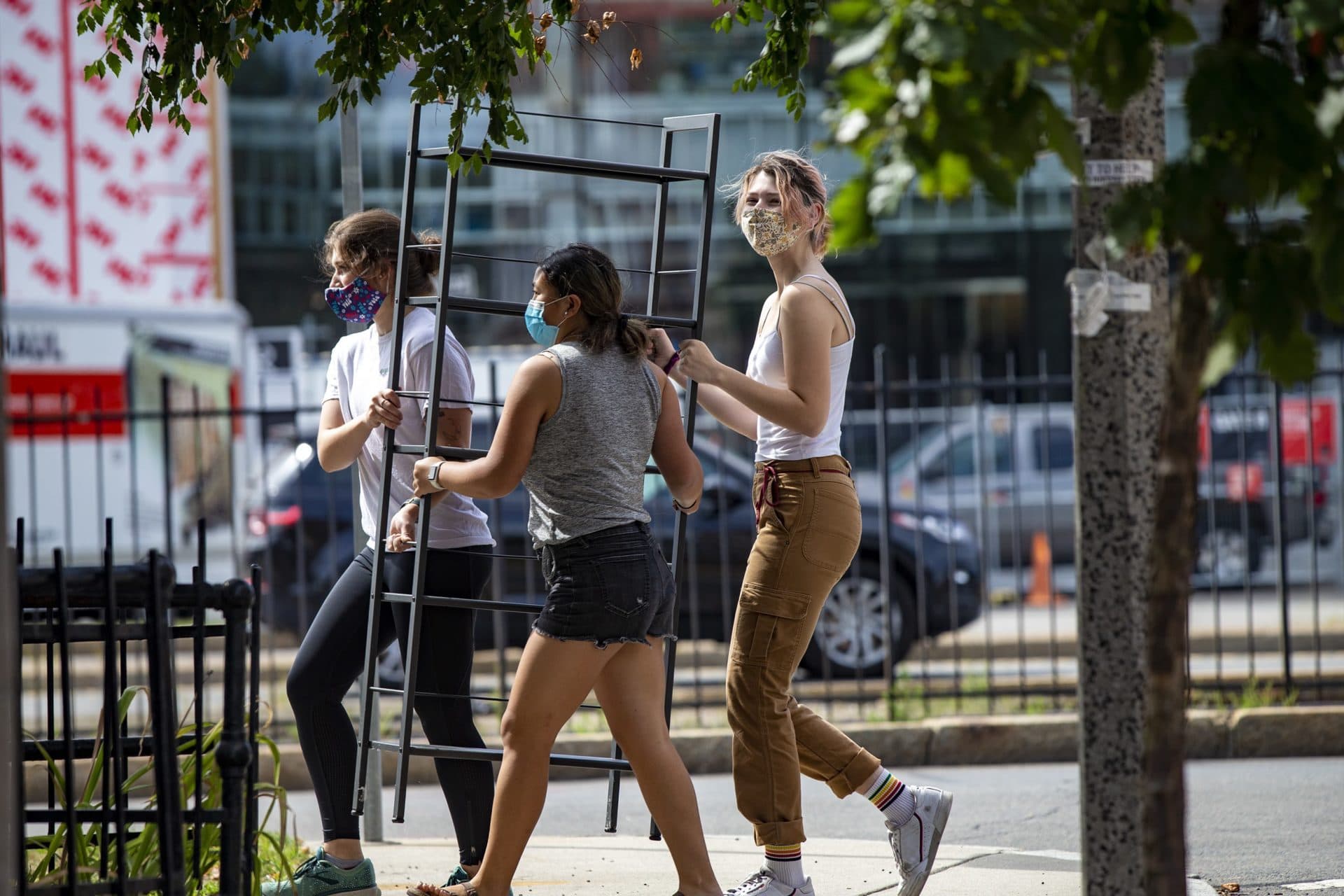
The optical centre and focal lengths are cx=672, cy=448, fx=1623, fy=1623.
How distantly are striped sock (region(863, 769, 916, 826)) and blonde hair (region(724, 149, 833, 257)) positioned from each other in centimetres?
144

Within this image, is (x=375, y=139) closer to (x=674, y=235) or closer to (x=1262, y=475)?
(x=674, y=235)

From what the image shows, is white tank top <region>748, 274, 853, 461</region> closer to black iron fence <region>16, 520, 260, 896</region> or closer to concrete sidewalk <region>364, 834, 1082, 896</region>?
concrete sidewalk <region>364, 834, 1082, 896</region>

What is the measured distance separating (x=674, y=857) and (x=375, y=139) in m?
21.7

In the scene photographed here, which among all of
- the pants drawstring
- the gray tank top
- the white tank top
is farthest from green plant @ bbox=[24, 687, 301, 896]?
the white tank top

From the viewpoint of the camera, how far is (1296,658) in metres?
10.8

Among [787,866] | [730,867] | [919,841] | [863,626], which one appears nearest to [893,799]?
[919,841]

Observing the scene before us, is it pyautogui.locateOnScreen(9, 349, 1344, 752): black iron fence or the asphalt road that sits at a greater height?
pyautogui.locateOnScreen(9, 349, 1344, 752): black iron fence

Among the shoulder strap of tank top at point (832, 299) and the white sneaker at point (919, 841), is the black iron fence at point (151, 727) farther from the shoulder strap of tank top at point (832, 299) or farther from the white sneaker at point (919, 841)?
the white sneaker at point (919, 841)

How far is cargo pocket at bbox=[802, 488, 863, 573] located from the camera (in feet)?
13.5

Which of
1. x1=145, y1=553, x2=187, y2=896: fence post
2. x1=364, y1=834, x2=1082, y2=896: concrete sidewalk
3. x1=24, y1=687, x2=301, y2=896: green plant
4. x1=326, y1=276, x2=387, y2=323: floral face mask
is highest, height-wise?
x1=326, y1=276, x2=387, y2=323: floral face mask

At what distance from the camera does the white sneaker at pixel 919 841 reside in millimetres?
4383

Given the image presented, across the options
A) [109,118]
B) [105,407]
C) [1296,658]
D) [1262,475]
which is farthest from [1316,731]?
[109,118]

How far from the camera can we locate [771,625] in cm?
410

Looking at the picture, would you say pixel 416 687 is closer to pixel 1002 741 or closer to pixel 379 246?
pixel 379 246
